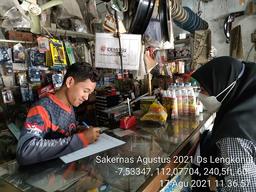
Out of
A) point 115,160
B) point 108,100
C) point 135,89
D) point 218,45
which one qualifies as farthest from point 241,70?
point 218,45

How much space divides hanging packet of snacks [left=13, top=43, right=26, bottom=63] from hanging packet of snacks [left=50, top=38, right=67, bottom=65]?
7.8 inches

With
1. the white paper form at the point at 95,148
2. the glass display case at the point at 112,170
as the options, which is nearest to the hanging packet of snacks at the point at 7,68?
the glass display case at the point at 112,170

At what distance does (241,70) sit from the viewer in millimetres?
1132

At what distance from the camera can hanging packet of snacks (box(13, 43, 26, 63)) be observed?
1.40 meters

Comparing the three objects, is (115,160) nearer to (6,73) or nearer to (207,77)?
(207,77)

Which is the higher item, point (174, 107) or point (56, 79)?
point (56, 79)

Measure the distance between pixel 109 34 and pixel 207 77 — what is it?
734 millimetres

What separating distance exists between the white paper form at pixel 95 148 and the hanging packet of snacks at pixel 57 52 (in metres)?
0.66

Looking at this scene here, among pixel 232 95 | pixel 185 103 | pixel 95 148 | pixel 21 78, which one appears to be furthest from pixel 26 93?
pixel 232 95

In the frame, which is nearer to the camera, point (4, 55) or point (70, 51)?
point (4, 55)

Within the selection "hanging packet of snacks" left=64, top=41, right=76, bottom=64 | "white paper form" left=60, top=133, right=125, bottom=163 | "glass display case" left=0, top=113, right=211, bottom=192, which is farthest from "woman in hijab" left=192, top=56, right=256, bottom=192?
"hanging packet of snacks" left=64, top=41, right=76, bottom=64

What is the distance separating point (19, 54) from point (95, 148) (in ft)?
2.92

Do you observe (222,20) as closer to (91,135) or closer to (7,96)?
(91,135)

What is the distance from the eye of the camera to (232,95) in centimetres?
110
